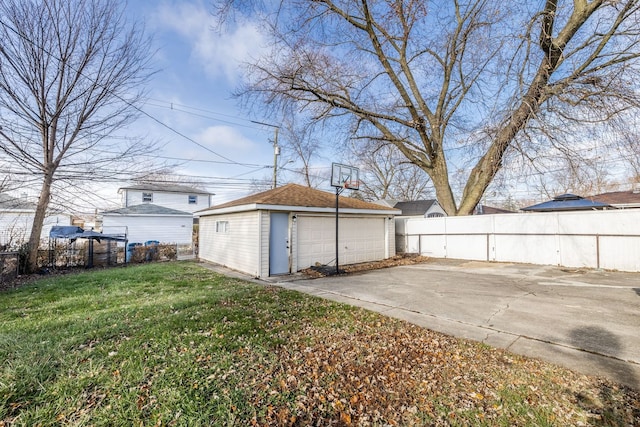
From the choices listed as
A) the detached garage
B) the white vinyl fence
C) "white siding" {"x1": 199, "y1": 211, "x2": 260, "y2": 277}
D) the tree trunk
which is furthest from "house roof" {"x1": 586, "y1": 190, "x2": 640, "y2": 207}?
the tree trunk

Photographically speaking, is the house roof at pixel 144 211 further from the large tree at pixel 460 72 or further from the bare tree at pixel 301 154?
the large tree at pixel 460 72

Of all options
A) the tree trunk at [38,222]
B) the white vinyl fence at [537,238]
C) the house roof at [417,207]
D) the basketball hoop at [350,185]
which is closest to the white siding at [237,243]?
the basketball hoop at [350,185]

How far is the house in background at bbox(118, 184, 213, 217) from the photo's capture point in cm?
2264

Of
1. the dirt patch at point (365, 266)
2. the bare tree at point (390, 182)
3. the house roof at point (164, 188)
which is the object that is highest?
the bare tree at point (390, 182)

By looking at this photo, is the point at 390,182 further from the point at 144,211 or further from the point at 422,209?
the point at 144,211

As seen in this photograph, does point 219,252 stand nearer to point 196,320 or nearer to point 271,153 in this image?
point 196,320

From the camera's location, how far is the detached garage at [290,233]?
8883mm

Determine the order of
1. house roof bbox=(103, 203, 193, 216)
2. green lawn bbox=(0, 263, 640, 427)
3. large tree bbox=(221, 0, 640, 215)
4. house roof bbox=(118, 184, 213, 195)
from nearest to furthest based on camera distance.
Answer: green lawn bbox=(0, 263, 640, 427) → large tree bbox=(221, 0, 640, 215) → house roof bbox=(103, 203, 193, 216) → house roof bbox=(118, 184, 213, 195)

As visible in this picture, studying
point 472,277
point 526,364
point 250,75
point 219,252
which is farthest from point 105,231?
point 526,364

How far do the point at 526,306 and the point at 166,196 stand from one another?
1004 inches

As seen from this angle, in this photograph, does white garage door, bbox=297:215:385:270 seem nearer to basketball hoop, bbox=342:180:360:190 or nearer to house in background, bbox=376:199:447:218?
basketball hoop, bbox=342:180:360:190

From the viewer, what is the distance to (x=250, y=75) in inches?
412

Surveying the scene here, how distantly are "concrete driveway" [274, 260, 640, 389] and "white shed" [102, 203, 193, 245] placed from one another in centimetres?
1621

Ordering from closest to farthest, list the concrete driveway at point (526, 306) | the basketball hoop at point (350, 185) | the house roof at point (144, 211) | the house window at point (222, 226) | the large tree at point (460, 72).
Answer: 1. the concrete driveway at point (526, 306)
2. the large tree at point (460, 72)
3. the basketball hoop at point (350, 185)
4. the house window at point (222, 226)
5. the house roof at point (144, 211)
